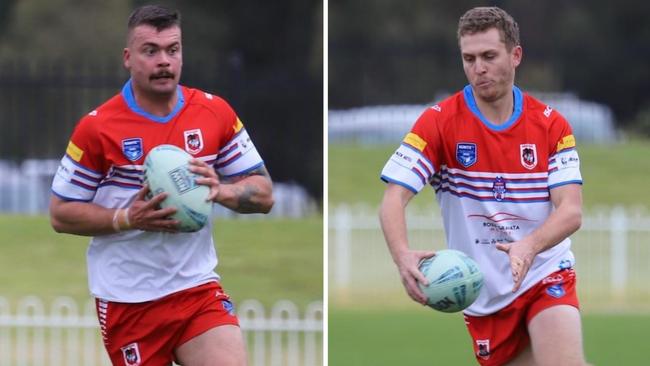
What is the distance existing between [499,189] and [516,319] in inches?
28.2

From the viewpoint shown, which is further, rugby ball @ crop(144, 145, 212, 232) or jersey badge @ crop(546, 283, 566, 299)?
jersey badge @ crop(546, 283, 566, 299)

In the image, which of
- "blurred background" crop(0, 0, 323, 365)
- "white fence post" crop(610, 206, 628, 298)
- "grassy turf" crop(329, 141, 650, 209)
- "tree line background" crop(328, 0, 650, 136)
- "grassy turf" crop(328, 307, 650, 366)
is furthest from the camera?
"tree line background" crop(328, 0, 650, 136)

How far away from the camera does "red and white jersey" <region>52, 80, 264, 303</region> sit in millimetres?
7340

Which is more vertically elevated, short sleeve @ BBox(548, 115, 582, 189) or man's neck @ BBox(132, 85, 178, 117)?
man's neck @ BBox(132, 85, 178, 117)

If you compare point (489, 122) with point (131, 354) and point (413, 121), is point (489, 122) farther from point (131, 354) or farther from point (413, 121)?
point (413, 121)

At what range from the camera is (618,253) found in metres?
20.7

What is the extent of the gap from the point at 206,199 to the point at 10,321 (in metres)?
7.34

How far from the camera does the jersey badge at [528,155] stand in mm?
7500

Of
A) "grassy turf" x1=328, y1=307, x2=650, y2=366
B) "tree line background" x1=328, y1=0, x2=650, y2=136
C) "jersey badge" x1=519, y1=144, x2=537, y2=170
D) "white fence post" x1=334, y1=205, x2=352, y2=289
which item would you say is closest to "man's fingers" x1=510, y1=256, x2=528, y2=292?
"jersey badge" x1=519, y1=144, x2=537, y2=170

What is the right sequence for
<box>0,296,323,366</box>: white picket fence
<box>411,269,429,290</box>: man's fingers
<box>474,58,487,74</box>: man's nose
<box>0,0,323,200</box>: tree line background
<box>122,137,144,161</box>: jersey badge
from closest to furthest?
<box>411,269,429,290</box>: man's fingers < <box>122,137,144,161</box>: jersey badge < <box>474,58,487,74</box>: man's nose < <box>0,296,323,366</box>: white picket fence < <box>0,0,323,200</box>: tree line background

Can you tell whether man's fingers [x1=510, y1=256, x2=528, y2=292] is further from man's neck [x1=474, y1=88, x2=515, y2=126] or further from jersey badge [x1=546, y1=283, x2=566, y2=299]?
man's neck [x1=474, y1=88, x2=515, y2=126]

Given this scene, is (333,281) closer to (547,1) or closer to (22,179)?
(22,179)

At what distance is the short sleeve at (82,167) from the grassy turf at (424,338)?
233 inches

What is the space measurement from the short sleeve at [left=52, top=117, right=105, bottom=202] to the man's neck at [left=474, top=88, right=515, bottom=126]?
2.08m
